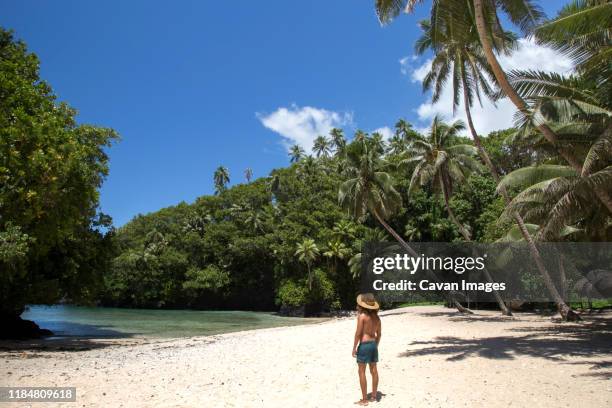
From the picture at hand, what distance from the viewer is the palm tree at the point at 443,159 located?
25.7m

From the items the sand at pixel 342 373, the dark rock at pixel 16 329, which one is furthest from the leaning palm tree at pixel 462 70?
the dark rock at pixel 16 329

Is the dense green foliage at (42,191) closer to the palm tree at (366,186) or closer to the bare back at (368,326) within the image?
Result: the bare back at (368,326)

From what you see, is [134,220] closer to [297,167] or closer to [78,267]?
[297,167]

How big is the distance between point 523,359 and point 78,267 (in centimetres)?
1755

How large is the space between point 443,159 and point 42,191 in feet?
64.0

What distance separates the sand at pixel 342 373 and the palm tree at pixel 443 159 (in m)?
12.6

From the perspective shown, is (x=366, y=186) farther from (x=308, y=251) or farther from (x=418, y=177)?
(x=308, y=251)

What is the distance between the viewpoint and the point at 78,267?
19.5 meters

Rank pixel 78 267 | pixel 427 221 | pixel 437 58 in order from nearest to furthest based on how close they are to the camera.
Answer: pixel 78 267, pixel 437 58, pixel 427 221

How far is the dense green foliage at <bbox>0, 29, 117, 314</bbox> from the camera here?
1362 centimetres

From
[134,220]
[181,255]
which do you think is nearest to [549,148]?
[181,255]

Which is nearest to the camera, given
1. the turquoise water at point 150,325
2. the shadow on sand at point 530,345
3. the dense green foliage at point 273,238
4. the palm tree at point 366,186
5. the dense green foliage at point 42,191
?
the shadow on sand at point 530,345

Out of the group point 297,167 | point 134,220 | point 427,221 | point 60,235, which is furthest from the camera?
point 134,220

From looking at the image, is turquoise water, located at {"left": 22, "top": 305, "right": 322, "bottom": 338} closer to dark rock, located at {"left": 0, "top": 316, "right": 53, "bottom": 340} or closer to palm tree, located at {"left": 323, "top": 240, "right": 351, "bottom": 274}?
dark rock, located at {"left": 0, "top": 316, "right": 53, "bottom": 340}
